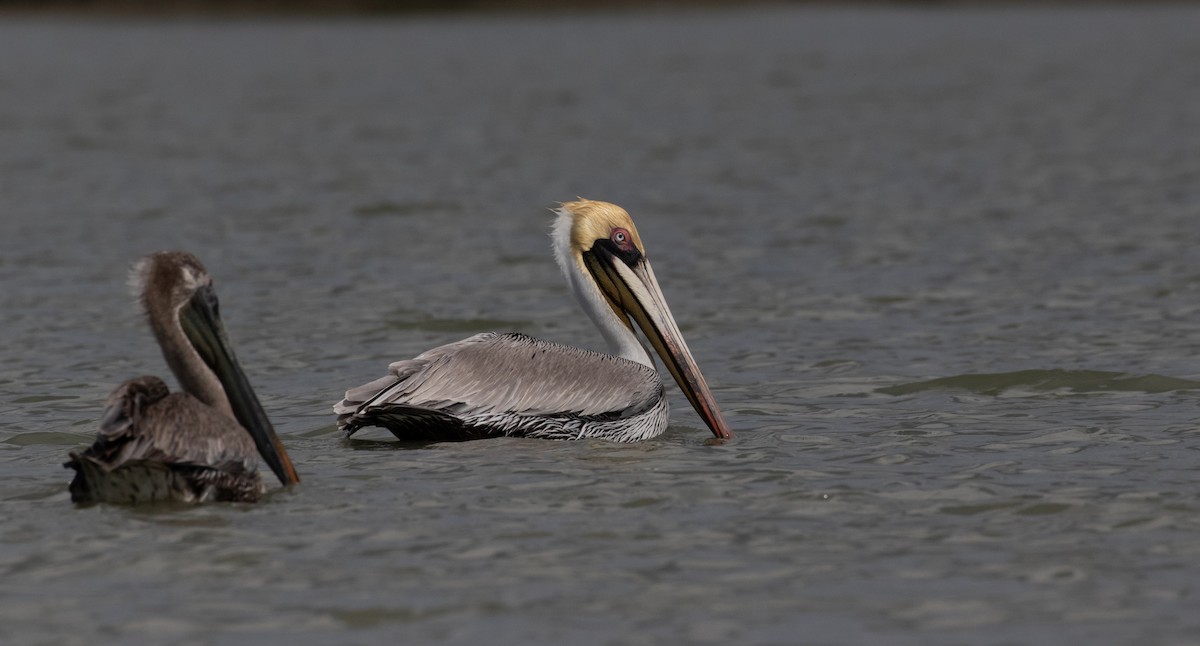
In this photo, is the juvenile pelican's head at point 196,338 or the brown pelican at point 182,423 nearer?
the brown pelican at point 182,423

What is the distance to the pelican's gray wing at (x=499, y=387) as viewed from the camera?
7730 mm

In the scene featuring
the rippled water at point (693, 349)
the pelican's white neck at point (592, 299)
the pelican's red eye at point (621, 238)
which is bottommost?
the rippled water at point (693, 349)

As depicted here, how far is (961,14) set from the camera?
197ft

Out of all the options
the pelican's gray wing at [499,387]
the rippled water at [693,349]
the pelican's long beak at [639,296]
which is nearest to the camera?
the rippled water at [693,349]

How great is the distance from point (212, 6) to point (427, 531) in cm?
5246

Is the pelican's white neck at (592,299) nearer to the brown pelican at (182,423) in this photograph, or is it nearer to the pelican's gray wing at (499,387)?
the pelican's gray wing at (499,387)

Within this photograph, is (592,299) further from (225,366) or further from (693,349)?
(225,366)

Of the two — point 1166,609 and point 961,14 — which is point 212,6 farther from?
point 1166,609

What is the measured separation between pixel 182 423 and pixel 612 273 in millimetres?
A: 2804

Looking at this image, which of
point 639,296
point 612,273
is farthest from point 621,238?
point 639,296

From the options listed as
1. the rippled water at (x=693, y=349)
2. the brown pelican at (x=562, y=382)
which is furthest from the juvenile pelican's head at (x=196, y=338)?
the brown pelican at (x=562, y=382)

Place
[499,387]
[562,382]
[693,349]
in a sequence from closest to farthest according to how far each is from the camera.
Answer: [499,387] < [562,382] < [693,349]

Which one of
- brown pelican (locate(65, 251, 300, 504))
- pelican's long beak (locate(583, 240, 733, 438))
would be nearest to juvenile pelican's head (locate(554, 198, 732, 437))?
pelican's long beak (locate(583, 240, 733, 438))

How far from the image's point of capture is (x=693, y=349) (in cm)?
1062
